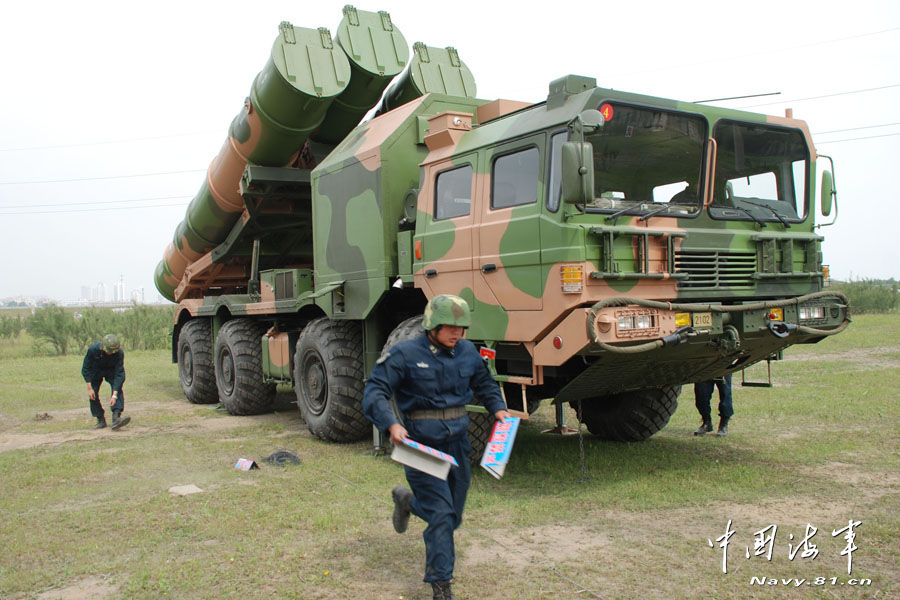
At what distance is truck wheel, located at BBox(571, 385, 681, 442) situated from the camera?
25.8ft

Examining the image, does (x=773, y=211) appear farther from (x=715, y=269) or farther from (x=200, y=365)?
(x=200, y=365)

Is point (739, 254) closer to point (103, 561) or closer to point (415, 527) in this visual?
point (415, 527)

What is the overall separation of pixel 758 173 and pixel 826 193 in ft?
2.12

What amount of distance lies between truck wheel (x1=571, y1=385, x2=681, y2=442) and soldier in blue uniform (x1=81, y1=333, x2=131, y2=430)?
231 inches

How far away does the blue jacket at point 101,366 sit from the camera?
10.3 m

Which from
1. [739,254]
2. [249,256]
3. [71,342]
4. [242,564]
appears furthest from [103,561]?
[71,342]

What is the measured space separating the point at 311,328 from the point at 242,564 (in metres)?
4.29

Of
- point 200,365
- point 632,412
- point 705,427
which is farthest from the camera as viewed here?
point 200,365

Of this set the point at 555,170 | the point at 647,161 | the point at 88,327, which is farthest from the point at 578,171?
the point at 88,327

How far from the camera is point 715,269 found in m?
5.99

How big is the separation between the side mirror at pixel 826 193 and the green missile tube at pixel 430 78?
4.15 m

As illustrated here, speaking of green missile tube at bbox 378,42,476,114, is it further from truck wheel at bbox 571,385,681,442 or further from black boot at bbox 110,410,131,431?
black boot at bbox 110,410,131,431

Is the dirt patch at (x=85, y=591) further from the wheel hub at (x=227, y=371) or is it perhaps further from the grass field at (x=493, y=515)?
the wheel hub at (x=227, y=371)

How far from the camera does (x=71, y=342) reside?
80.5 feet
